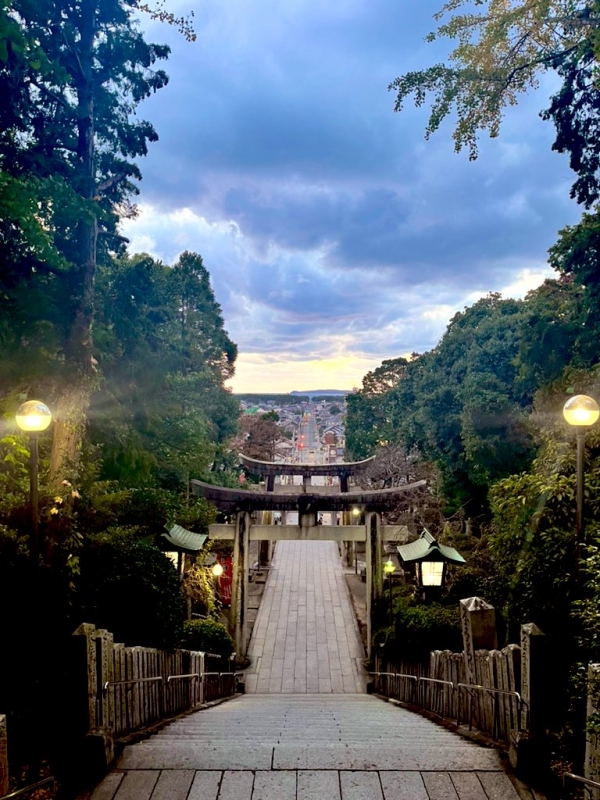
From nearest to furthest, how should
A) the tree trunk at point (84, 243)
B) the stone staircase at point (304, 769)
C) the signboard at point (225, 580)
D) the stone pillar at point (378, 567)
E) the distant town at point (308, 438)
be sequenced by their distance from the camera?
1. the stone staircase at point (304, 769)
2. the tree trunk at point (84, 243)
3. the stone pillar at point (378, 567)
4. the signboard at point (225, 580)
5. the distant town at point (308, 438)

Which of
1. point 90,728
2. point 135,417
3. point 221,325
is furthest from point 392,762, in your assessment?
point 221,325

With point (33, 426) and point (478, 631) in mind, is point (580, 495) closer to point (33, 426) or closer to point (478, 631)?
point (478, 631)

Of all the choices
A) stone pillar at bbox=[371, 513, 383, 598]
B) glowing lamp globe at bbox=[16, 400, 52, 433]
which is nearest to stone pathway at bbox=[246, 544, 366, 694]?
stone pillar at bbox=[371, 513, 383, 598]

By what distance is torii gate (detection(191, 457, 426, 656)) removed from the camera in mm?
13523

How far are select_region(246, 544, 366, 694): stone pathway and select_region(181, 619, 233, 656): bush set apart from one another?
1.89m

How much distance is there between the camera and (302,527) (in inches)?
560

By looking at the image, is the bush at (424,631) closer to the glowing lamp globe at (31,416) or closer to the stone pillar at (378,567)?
the stone pillar at (378,567)

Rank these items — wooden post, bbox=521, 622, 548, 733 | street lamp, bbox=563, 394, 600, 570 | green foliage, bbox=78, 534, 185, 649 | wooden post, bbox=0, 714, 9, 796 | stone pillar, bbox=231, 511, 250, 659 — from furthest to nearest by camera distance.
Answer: stone pillar, bbox=231, 511, 250, 659
green foliage, bbox=78, 534, 185, 649
street lamp, bbox=563, 394, 600, 570
wooden post, bbox=521, 622, 548, 733
wooden post, bbox=0, 714, 9, 796

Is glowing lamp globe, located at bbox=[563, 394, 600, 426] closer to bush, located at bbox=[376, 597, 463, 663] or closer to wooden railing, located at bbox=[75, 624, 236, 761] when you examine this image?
wooden railing, located at bbox=[75, 624, 236, 761]

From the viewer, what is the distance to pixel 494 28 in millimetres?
8188

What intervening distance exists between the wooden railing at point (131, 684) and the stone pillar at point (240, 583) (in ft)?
17.2

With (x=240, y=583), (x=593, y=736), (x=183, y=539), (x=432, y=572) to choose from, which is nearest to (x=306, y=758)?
(x=593, y=736)

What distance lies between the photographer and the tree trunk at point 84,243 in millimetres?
9328

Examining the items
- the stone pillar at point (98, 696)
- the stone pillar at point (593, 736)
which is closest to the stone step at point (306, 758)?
→ the stone pillar at point (98, 696)
